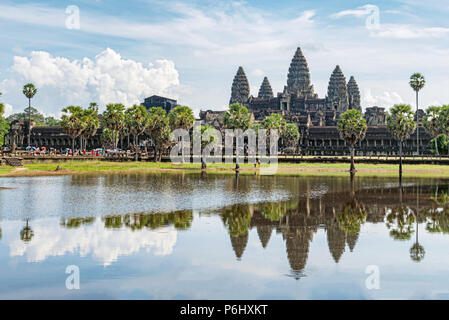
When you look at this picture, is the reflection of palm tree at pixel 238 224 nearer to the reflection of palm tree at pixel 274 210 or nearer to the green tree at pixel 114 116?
the reflection of palm tree at pixel 274 210

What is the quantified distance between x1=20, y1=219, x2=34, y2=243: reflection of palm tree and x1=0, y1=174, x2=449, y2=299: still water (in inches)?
1.9

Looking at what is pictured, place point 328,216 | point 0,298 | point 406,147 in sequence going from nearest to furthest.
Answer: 1. point 0,298
2. point 328,216
3. point 406,147

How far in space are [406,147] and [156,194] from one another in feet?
380

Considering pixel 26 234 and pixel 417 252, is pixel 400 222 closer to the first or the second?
pixel 417 252

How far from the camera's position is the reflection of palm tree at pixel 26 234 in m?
23.2

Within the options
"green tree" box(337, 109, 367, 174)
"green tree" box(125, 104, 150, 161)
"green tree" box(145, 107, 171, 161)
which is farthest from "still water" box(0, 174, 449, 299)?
"green tree" box(125, 104, 150, 161)

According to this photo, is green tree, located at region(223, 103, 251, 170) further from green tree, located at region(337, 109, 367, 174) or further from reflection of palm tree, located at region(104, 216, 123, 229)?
reflection of palm tree, located at region(104, 216, 123, 229)

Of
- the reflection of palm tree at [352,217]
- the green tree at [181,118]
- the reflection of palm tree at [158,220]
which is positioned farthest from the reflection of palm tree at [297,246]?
the green tree at [181,118]

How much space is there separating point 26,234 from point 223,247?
9.66 m

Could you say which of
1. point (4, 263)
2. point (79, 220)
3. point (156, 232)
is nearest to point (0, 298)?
point (4, 263)

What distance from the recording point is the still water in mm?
16453

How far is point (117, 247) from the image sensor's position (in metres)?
21.8

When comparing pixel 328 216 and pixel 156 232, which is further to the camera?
pixel 328 216
